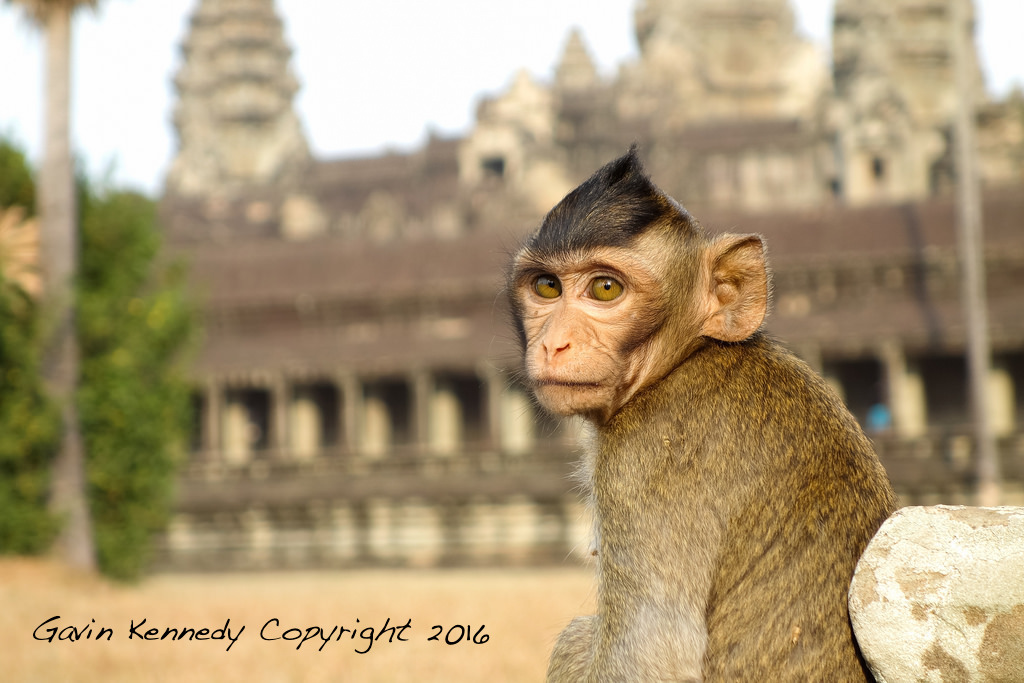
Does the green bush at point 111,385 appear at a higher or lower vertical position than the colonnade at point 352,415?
higher

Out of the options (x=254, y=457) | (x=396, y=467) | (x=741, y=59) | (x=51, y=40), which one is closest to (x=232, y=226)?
(x=254, y=457)

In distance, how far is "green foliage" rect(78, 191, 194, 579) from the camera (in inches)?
669

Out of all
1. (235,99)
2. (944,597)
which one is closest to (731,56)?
(235,99)

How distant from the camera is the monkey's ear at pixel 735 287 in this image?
3.40m

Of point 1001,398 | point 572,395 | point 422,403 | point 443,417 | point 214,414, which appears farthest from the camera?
point 443,417

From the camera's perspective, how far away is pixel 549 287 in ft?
11.5

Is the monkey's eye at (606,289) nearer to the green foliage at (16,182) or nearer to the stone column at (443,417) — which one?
the green foliage at (16,182)

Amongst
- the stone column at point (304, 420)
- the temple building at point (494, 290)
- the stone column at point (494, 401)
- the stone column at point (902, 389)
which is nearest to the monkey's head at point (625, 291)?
the temple building at point (494, 290)

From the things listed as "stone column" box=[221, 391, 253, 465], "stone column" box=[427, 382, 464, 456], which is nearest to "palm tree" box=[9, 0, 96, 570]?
"stone column" box=[427, 382, 464, 456]

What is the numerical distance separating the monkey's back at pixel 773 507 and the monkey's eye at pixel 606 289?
29cm

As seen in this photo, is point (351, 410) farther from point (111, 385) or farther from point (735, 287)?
point (735, 287)

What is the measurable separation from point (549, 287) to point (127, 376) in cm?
1465

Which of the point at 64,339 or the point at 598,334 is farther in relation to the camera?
the point at 64,339

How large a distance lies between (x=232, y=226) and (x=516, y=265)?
48217 millimetres
